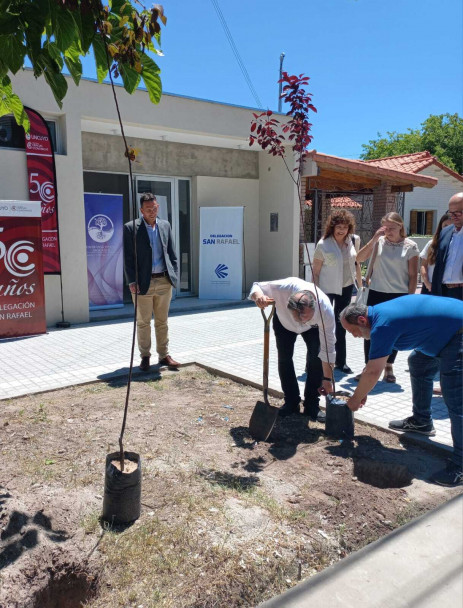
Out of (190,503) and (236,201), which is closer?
(190,503)

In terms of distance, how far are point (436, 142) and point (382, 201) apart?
29.8 m

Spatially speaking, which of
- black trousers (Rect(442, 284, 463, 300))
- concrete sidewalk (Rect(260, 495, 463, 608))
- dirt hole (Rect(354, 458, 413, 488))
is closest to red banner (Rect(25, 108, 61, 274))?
black trousers (Rect(442, 284, 463, 300))

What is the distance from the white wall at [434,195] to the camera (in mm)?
22625

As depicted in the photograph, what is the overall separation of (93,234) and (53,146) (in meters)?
2.03

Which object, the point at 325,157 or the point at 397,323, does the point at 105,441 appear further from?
the point at 325,157

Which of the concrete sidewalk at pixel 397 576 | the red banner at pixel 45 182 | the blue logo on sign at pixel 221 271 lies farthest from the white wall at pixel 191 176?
the concrete sidewalk at pixel 397 576

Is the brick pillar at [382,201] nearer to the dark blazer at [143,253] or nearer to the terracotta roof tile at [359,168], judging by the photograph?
the terracotta roof tile at [359,168]

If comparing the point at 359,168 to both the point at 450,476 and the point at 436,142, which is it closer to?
the point at 450,476

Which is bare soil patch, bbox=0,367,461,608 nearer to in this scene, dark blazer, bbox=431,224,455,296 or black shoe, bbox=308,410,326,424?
black shoe, bbox=308,410,326,424

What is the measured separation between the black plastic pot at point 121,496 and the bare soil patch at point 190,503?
69 mm

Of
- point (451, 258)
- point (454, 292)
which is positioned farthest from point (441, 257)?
point (454, 292)

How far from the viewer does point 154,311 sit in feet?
20.0

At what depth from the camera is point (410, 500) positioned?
10.4ft

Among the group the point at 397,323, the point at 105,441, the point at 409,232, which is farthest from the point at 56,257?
the point at 409,232
